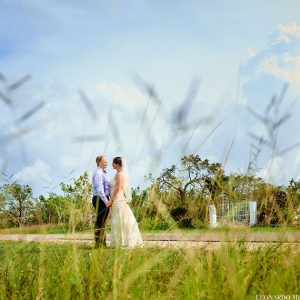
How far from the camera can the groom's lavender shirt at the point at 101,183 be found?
880cm

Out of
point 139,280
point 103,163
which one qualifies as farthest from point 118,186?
point 139,280

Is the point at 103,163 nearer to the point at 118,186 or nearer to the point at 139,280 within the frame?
the point at 118,186

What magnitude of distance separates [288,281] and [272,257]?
93cm

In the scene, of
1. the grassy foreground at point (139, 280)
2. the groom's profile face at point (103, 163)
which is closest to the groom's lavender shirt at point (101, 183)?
the groom's profile face at point (103, 163)

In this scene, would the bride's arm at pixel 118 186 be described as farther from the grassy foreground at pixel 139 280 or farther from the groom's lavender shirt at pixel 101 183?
the grassy foreground at pixel 139 280

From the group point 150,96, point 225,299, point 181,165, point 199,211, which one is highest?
point 150,96

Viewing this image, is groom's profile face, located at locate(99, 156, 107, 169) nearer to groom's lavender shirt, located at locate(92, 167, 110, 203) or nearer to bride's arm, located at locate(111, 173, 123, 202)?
groom's lavender shirt, located at locate(92, 167, 110, 203)

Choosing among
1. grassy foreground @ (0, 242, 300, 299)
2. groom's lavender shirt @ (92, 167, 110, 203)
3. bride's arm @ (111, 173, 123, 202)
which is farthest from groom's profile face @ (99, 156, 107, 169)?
grassy foreground @ (0, 242, 300, 299)

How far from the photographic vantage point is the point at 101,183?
29.1ft

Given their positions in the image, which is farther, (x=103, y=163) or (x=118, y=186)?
(x=118, y=186)

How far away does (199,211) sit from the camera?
4.68 meters

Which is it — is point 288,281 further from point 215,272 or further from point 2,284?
point 2,284

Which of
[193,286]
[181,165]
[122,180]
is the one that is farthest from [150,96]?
[122,180]

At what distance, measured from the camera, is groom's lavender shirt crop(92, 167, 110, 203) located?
8798 mm
